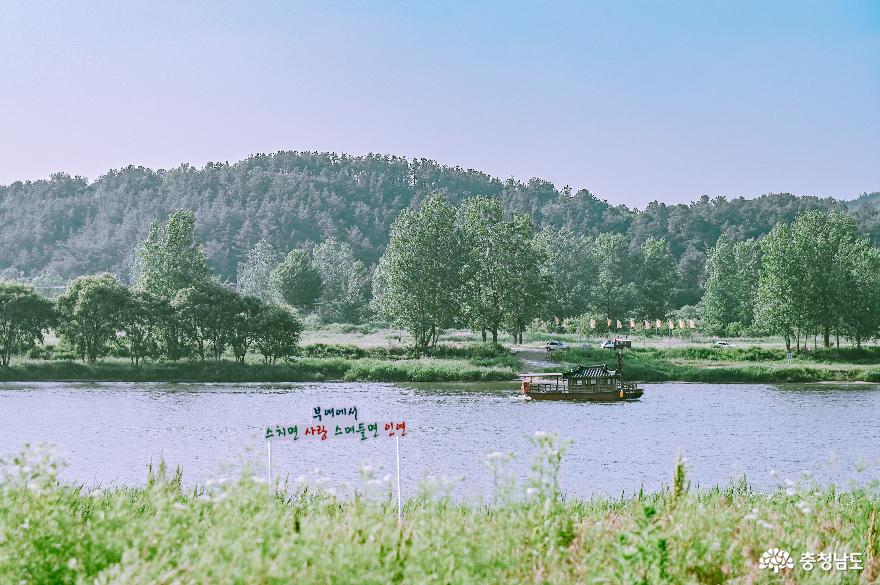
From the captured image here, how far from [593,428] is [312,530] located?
39.8 meters

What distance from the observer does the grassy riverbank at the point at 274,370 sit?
79312mm

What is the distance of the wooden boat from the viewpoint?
2611 inches

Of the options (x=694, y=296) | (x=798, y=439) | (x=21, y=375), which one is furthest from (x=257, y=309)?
(x=694, y=296)

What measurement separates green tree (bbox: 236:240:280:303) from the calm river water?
92.0 meters

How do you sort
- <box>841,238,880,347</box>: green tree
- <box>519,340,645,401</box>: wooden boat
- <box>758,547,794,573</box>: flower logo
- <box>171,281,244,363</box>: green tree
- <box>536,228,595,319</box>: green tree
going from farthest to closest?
1. <box>536,228,595,319</box>: green tree
2. <box>841,238,880,347</box>: green tree
3. <box>171,281,244,363</box>: green tree
4. <box>519,340,645,401</box>: wooden boat
5. <box>758,547,794,573</box>: flower logo

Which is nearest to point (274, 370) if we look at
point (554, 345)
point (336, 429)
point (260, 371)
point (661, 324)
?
point (260, 371)

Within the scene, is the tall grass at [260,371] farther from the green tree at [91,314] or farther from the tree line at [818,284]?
the tree line at [818,284]

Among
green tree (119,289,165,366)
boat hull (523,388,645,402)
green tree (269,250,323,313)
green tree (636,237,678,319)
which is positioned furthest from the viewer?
green tree (269,250,323,313)

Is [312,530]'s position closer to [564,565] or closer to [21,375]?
[564,565]

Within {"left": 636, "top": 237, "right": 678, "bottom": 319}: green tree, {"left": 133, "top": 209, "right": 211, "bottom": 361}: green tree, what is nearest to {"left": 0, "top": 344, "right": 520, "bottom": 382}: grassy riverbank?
{"left": 133, "top": 209, "right": 211, "bottom": 361}: green tree

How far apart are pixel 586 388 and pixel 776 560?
186ft

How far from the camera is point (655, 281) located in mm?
152375

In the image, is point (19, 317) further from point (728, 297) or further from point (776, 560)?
point (728, 297)

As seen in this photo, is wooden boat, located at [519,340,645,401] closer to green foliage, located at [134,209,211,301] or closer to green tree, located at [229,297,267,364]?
green tree, located at [229,297,267,364]
